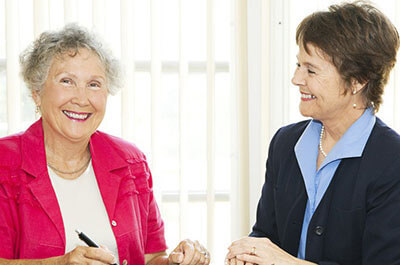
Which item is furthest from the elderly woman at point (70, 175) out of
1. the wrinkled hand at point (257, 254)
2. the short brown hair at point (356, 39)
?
the short brown hair at point (356, 39)

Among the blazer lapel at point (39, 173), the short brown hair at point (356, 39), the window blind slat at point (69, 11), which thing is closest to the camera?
the short brown hair at point (356, 39)

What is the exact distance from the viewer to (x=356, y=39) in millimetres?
1789

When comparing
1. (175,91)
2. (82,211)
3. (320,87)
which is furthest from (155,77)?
(320,87)

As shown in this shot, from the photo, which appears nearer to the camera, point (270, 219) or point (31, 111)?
point (270, 219)

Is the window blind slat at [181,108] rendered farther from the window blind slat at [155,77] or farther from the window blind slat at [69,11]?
the window blind slat at [69,11]

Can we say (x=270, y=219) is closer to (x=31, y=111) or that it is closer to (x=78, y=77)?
(x=78, y=77)

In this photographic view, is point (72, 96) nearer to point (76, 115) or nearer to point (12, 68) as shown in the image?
point (76, 115)

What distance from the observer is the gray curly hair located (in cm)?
199

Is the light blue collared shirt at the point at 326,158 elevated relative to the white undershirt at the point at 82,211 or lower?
elevated

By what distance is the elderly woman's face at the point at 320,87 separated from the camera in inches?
72.7

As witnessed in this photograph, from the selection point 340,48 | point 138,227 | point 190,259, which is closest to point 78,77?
point 138,227

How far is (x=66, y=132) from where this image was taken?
197cm

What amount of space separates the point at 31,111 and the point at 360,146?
1.69 m

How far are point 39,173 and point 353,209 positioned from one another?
106cm
